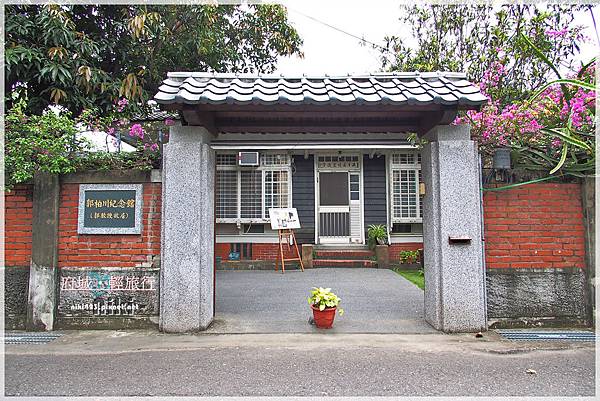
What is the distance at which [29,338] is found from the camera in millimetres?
4504

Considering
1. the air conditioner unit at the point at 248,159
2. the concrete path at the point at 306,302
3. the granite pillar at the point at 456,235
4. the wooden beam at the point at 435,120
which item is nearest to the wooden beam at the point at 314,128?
the wooden beam at the point at 435,120

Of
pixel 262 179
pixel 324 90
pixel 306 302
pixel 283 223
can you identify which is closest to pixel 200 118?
pixel 324 90

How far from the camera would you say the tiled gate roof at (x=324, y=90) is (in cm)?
435

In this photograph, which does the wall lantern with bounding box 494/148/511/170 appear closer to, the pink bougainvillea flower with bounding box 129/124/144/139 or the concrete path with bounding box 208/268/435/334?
the concrete path with bounding box 208/268/435/334

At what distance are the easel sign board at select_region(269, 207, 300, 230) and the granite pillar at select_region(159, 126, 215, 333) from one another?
5739 mm

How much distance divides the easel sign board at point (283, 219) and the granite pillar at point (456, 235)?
238 inches

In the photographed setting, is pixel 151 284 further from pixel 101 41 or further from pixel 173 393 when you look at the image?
pixel 101 41

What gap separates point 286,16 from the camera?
9.73 m

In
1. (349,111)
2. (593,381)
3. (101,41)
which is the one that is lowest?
(593,381)

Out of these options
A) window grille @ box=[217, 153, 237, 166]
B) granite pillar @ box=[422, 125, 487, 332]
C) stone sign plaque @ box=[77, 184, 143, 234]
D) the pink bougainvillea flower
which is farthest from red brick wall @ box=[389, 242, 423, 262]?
stone sign plaque @ box=[77, 184, 143, 234]

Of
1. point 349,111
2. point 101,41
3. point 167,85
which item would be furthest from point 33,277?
point 101,41

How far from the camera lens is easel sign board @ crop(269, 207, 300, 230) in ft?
34.6

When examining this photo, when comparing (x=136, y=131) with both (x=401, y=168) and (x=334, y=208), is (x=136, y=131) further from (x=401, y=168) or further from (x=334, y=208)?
(x=401, y=168)

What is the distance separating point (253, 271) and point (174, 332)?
6.17 m
